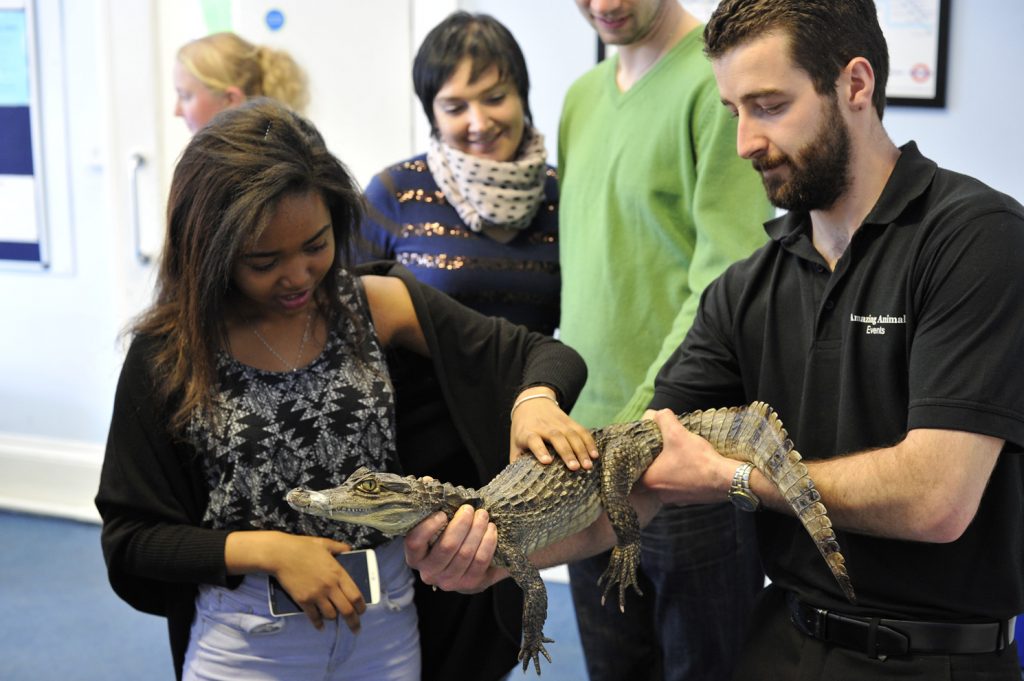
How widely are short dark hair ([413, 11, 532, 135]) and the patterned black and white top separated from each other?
2.67 ft

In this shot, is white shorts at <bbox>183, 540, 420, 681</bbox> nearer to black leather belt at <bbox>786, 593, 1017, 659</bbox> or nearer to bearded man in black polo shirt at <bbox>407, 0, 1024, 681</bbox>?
bearded man in black polo shirt at <bbox>407, 0, 1024, 681</bbox>

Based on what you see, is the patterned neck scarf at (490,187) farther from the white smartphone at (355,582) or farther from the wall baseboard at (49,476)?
the wall baseboard at (49,476)

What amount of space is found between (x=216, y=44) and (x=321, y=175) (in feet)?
6.93

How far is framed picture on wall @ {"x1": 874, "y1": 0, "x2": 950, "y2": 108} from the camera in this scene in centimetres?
325

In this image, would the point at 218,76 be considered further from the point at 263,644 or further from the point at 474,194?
the point at 263,644

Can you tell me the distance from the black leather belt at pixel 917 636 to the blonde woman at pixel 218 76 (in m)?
2.58

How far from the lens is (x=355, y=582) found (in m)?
1.58

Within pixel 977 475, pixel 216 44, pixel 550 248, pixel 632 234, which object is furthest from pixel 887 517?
pixel 216 44

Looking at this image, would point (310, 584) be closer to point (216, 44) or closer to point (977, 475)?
point (977, 475)

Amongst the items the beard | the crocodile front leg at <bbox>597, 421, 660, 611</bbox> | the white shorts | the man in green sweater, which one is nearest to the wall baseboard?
the man in green sweater

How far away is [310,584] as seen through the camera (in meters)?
1.52

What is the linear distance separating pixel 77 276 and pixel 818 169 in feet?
12.9

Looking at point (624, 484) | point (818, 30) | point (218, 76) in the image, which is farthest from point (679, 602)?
point (218, 76)

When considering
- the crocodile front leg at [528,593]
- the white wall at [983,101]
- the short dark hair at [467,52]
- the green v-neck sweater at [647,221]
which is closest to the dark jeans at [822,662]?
the crocodile front leg at [528,593]
